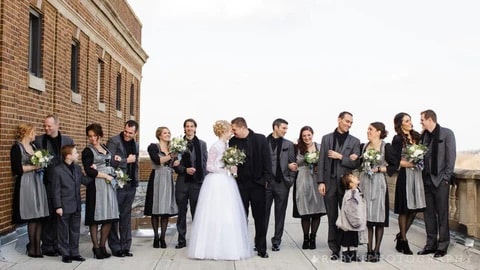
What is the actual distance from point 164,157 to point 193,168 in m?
0.57

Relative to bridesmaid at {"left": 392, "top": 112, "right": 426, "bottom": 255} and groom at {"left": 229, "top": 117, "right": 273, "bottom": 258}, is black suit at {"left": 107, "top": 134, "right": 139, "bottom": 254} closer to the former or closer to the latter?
groom at {"left": 229, "top": 117, "right": 273, "bottom": 258}

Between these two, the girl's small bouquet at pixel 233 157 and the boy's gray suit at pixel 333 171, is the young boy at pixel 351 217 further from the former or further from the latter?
the girl's small bouquet at pixel 233 157

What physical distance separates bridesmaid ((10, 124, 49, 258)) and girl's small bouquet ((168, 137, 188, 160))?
7.36 feet

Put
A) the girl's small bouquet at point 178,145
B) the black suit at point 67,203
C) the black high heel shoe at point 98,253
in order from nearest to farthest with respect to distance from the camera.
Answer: the black suit at point 67,203
the black high heel shoe at point 98,253
the girl's small bouquet at point 178,145

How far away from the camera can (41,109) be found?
12.2 metres

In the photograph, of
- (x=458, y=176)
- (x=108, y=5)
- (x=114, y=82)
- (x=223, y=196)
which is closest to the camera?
(x=223, y=196)

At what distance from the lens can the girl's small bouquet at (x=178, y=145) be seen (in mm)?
10273

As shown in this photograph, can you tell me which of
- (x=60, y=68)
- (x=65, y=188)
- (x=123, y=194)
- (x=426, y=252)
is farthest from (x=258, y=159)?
(x=60, y=68)

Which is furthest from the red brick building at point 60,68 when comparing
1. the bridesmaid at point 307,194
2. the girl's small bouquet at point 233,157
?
the bridesmaid at point 307,194

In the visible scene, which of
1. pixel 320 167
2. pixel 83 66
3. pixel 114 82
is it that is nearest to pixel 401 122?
pixel 320 167

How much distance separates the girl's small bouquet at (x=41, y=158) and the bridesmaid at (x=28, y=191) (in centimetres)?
10

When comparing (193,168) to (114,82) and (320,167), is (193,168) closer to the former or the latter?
(320,167)

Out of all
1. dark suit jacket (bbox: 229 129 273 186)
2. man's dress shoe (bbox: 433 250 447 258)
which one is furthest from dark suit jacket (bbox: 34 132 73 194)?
man's dress shoe (bbox: 433 250 447 258)

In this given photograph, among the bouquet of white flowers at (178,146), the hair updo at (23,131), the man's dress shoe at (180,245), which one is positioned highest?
the hair updo at (23,131)
